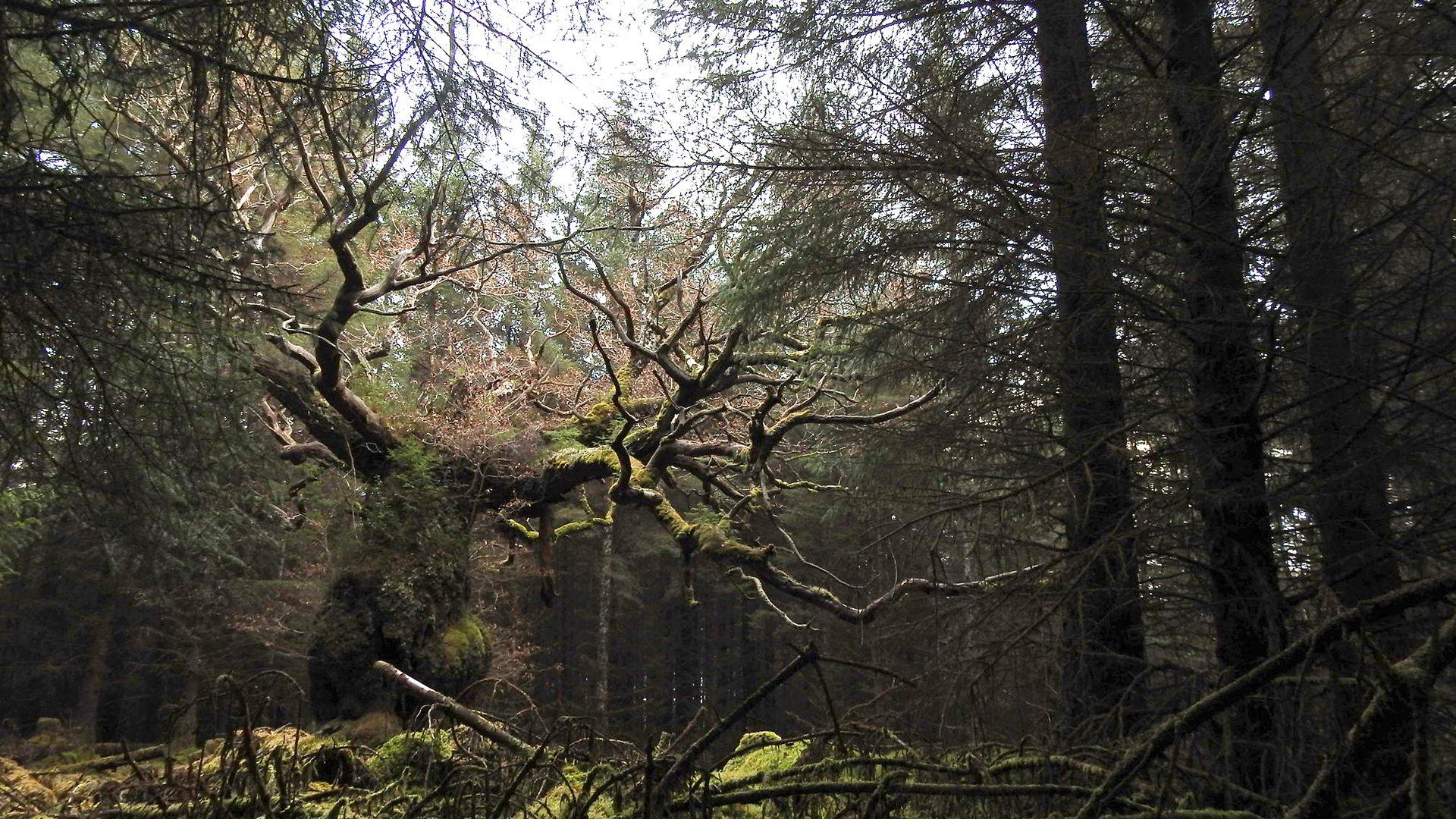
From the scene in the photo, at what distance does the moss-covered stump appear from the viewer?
8984 millimetres

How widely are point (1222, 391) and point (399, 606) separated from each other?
822 centimetres

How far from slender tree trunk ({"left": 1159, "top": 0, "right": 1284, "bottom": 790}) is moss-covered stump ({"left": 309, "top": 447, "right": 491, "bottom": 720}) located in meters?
7.69

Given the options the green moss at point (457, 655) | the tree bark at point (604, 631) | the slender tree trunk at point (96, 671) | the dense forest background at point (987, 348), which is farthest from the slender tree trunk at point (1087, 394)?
the slender tree trunk at point (96, 671)

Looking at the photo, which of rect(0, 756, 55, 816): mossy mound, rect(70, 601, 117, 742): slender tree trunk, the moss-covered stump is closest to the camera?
rect(0, 756, 55, 816): mossy mound

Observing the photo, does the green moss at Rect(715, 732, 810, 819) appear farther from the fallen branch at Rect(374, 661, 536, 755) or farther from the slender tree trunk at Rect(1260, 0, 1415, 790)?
the slender tree trunk at Rect(1260, 0, 1415, 790)

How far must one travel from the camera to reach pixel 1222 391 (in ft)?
11.1

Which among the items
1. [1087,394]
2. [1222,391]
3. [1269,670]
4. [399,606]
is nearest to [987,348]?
[1087,394]

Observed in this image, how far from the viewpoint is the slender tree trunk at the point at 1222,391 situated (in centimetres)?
317

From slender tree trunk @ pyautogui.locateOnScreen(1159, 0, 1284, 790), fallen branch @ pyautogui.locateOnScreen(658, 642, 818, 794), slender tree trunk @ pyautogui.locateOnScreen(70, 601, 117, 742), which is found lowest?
slender tree trunk @ pyautogui.locateOnScreen(70, 601, 117, 742)

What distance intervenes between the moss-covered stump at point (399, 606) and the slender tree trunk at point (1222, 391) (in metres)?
7.69

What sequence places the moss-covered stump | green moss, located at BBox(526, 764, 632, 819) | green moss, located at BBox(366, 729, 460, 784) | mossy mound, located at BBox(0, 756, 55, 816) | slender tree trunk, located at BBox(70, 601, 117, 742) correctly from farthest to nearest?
1. slender tree trunk, located at BBox(70, 601, 117, 742)
2. the moss-covered stump
3. green moss, located at BBox(366, 729, 460, 784)
4. mossy mound, located at BBox(0, 756, 55, 816)
5. green moss, located at BBox(526, 764, 632, 819)

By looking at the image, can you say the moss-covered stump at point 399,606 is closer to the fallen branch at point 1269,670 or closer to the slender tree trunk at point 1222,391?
the slender tree trunk at point 1222,391

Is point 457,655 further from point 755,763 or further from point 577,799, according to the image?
point 577,799

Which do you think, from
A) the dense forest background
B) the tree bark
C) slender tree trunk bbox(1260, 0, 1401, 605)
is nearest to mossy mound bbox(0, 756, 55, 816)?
the dense forest background
